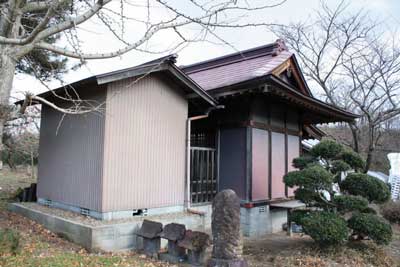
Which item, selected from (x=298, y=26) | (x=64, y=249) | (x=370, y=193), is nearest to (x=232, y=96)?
(x=370, y=193)

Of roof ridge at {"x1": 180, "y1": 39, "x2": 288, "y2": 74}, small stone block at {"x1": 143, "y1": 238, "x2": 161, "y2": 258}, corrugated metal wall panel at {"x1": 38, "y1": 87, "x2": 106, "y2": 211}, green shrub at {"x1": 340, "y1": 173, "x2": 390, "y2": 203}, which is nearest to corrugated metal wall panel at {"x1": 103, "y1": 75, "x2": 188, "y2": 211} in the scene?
corrugated metal wall panel at {"x1": 38, "y1": 87, "x2": 106, "y2": 211}

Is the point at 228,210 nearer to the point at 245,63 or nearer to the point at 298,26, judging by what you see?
the point at 245,63

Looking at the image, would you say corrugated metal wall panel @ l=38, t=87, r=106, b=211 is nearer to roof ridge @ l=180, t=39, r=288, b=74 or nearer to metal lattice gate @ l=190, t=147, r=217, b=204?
metal lattice gate @ l=190, t=147, r=217, b=204

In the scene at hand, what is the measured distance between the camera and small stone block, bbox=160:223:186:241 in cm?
553

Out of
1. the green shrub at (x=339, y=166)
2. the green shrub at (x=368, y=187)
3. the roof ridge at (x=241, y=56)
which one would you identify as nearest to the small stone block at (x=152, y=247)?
the green shrub at (x=339, y=166)

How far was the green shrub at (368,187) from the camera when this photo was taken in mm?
6168

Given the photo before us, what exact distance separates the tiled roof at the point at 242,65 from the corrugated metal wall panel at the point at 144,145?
1464 mm

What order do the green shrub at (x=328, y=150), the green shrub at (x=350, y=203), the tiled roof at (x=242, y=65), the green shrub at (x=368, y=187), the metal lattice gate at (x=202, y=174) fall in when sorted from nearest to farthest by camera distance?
the green shrub at (x=350, y=203)
the green shrub at (x=368, y=187)
the green shrub at (x=328, y=150)
the metal lattice gate at (x=202, y=174)
the tiled roof at (x=242, y=65)

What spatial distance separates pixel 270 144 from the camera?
8.86 m

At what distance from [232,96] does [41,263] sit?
213 inches

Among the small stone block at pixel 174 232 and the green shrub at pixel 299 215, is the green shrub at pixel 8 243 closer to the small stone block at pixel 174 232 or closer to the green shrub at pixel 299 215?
the small stone block at pixel 174 232

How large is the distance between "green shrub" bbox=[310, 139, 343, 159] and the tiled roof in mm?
2817

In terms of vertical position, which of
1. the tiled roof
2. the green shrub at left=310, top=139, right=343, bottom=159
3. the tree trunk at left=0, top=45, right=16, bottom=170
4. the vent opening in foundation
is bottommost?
the vent opening in foundation

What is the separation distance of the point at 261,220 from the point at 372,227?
2973mm
